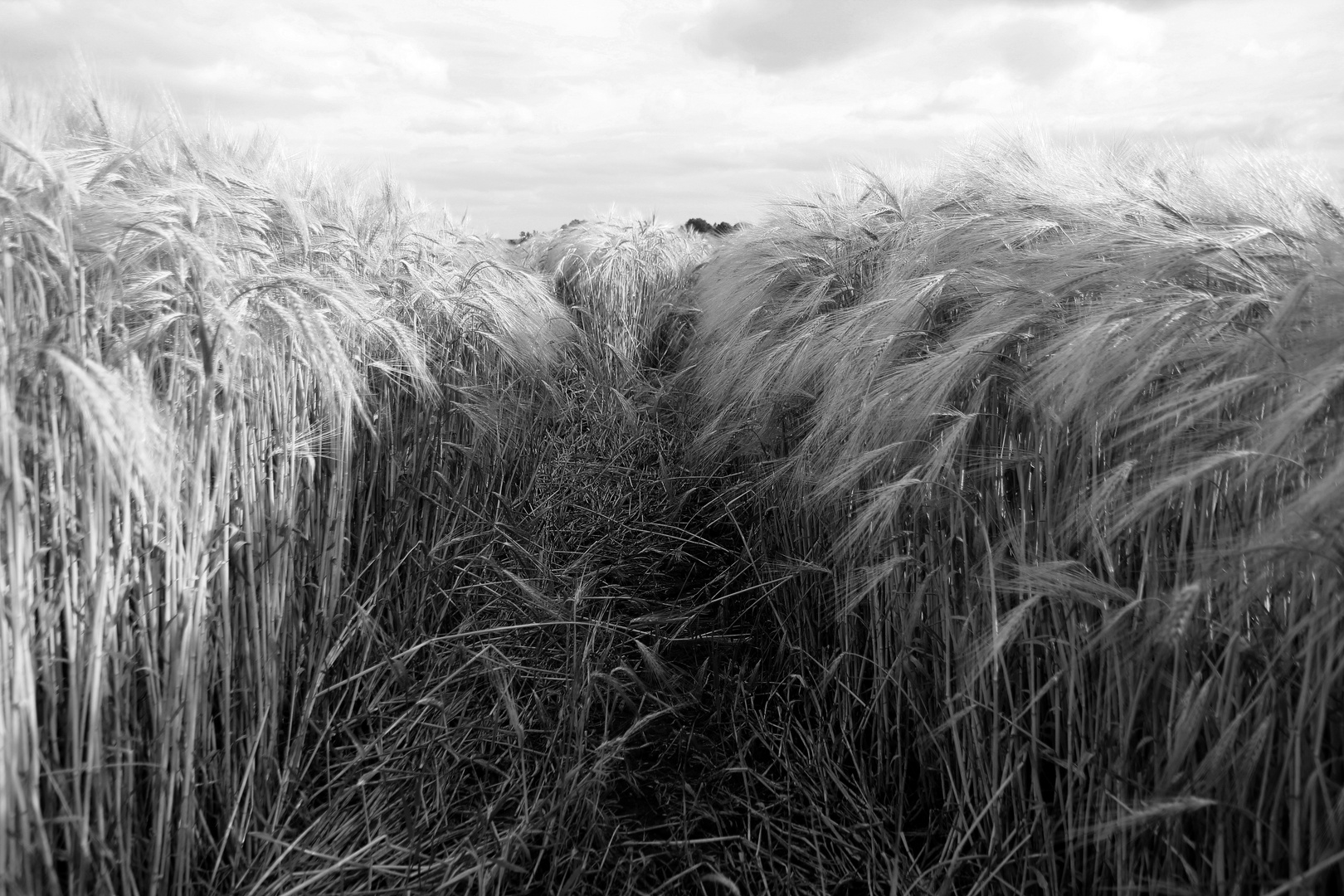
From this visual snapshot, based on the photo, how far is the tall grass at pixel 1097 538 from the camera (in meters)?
1.00

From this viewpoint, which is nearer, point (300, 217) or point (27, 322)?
point (27, 322)

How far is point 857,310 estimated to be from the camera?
6.54ft

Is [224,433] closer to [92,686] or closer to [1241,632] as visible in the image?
[92,686]

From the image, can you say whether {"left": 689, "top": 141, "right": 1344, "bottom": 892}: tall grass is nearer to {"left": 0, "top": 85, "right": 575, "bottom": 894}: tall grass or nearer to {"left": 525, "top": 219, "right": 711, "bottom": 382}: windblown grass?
{"left": 0, "top": 85, "right": 575, "bottom": 894}: tall grass

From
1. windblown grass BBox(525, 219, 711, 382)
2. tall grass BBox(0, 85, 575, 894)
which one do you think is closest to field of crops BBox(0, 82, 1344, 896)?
tall grass BBox(0, 85, 575, 894)

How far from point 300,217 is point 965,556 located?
1.67 m

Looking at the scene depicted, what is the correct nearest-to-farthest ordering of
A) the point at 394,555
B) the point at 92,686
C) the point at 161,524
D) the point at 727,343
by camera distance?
1. the point at 92,686
2. the point at 161,524
3. the point at 394,555
4. the point at 727,343

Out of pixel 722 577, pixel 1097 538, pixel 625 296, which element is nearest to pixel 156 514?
pixel 1097 538

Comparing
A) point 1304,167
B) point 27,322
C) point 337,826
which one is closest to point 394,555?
point 337,826

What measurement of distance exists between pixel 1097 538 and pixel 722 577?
142 cm

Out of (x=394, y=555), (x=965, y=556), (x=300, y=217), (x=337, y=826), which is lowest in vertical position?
(x=337, y=826)

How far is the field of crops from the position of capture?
1045 mm

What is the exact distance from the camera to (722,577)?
2.53m

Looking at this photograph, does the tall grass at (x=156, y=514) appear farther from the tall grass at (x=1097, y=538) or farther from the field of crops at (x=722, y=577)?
the tall grass at (x=1097, y=538)
